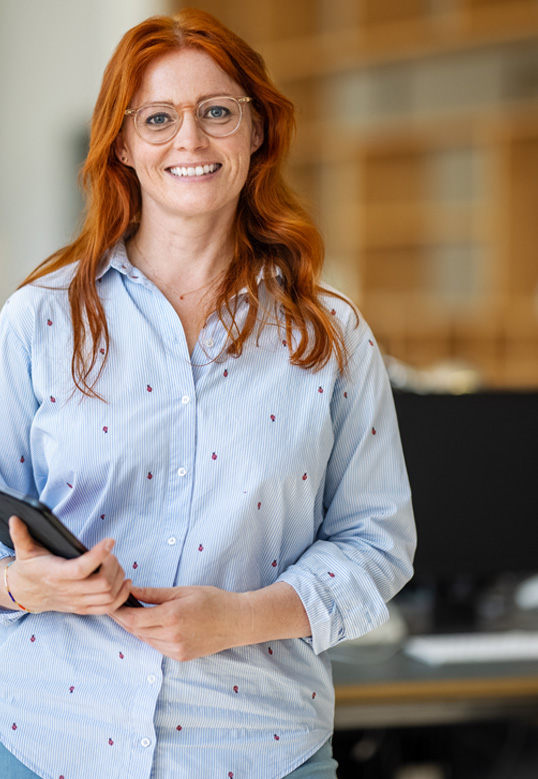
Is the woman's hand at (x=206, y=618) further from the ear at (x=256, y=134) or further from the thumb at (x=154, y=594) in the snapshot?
the ear at (x=256, y=134)

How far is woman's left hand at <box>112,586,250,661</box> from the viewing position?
1097 mm

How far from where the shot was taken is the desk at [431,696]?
190cm

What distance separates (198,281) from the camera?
134 cm

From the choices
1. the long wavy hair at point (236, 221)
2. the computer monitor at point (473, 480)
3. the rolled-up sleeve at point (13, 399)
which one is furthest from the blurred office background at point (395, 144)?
the rolled-up sleeve at point (13, 399)

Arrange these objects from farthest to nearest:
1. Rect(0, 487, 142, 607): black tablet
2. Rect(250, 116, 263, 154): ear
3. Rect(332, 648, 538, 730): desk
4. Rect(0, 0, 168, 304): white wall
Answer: Rect(0, 0, 168, 304): white wall < Rect(332, 648, 538, 730): desk < Rect(250, 116, 263, 154): ear < Rect(0, 487, 142, 607): black tablet

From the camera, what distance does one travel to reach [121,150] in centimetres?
133

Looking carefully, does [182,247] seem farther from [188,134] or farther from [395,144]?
[395,144]

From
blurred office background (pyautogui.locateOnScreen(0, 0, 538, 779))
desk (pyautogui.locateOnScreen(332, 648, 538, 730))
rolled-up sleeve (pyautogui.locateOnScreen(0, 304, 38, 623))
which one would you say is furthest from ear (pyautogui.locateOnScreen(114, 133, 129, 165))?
blurred office background (pyautogui.locateOnScreen(0, 0, 538, 779))

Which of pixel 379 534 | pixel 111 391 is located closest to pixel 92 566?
pixel 111 391

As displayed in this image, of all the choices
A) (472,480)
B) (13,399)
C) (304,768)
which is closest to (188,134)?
(13,399)

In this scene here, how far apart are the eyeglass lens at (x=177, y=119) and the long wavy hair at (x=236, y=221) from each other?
34 mm

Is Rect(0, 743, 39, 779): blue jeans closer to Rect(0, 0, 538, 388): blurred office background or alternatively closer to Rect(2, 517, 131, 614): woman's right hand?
Rect(2, 517, 131, 614): woman's right hand

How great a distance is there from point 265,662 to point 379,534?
0.73ft

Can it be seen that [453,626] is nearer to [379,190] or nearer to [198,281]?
[198,281]
